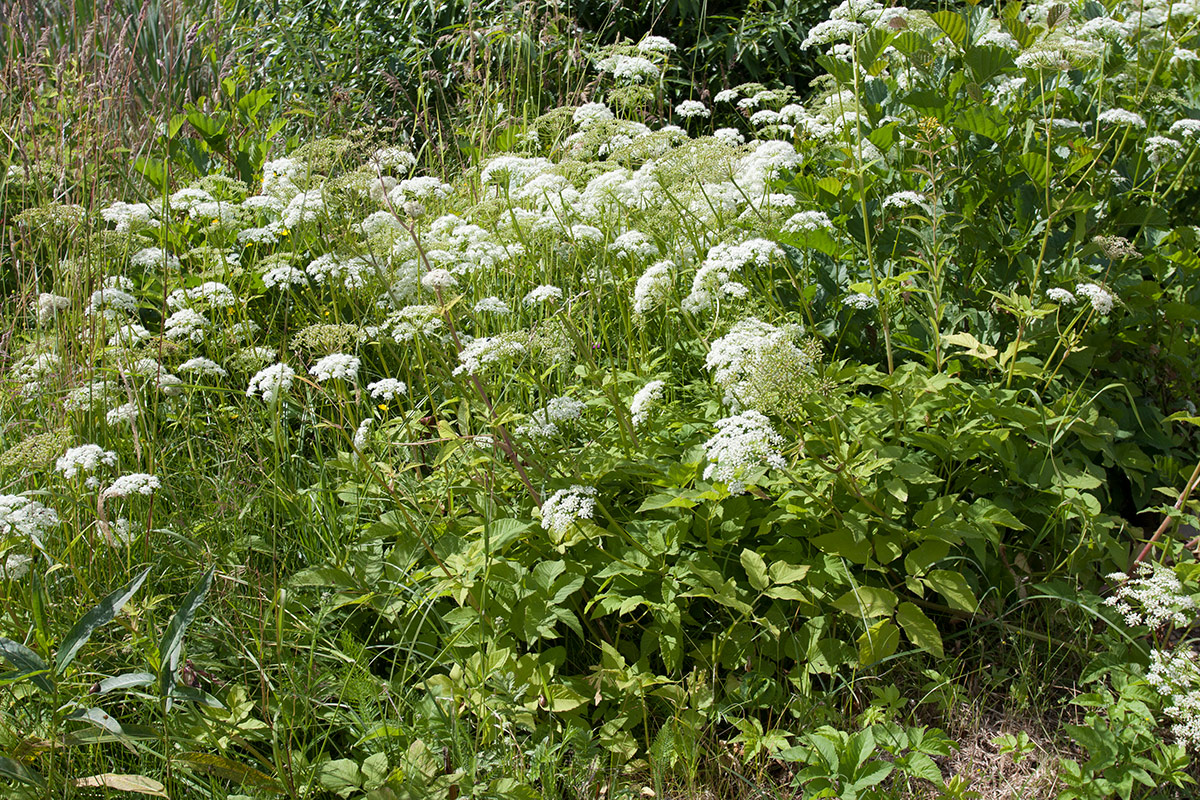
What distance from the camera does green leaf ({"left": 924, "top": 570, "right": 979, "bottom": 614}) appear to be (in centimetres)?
191

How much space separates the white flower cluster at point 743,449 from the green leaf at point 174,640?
0.97 metres

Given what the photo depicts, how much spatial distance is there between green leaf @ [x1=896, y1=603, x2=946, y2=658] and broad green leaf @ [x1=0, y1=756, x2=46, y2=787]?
1660 millimetres

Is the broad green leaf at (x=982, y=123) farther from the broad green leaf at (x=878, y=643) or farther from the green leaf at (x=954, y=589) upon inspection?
the broad green leaf at (x=878, y=643)

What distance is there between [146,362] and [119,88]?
1.68 metres

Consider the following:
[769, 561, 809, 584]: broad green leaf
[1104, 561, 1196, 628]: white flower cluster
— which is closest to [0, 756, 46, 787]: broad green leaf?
[769, 561, 809, 584]: broad green leaf

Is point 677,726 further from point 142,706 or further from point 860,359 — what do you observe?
point 860,359

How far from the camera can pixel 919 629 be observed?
1.93 metres

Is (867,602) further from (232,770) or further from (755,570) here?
(232,770)

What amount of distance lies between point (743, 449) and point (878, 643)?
1.87 ft

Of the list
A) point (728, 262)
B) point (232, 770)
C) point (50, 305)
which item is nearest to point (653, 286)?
point (728, 262)

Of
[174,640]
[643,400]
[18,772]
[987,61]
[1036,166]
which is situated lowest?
[18,772]

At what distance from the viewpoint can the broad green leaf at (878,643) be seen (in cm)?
191

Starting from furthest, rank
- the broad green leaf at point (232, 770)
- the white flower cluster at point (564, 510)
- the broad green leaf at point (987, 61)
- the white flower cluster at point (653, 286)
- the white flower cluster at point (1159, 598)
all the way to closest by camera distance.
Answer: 1. the broad green leaf at point (987, 61)
2. the white flower cluster at point (653, 286)
3. the white flower cluster at point (564, 510)
4. the white flower cluster at point (1159, 598)
5. the broad green leaf at point (232, 770)

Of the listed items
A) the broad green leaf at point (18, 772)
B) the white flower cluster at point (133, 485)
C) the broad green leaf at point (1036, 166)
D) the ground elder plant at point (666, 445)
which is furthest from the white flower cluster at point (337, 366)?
the broad green leaf at point (1036, 166)
